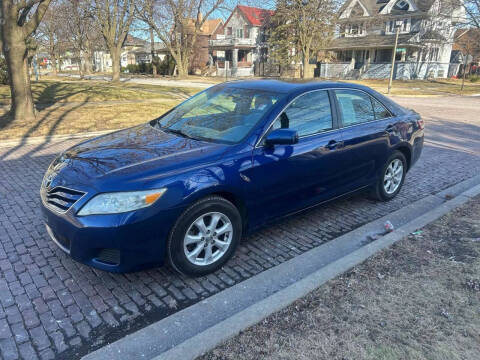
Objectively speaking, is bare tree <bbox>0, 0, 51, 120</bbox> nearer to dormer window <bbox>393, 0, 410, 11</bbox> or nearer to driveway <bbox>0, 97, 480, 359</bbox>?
driveway <bbox>0, 97, 480, 359</bbox>

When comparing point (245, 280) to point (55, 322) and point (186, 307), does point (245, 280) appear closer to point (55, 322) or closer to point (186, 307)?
point (186, 307)

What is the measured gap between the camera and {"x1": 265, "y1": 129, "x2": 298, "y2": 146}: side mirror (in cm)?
350

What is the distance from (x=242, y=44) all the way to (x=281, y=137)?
49.3 meters

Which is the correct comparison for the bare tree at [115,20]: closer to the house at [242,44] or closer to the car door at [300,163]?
the house at [242,44]

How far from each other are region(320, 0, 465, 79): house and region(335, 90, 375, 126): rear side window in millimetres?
38185

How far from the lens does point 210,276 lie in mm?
3451

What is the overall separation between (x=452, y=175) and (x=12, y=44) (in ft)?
36.4

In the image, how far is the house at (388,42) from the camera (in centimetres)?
3991

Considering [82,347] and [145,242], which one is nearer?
[82,347]

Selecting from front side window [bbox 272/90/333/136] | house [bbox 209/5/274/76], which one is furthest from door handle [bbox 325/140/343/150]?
house [bbox 209/5/274/76]

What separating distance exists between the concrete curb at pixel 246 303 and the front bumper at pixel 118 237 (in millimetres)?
539

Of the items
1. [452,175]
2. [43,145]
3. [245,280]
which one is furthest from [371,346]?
[43,145]

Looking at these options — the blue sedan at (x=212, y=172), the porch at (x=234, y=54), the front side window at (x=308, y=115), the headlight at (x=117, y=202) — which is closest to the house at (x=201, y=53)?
the porch at (x=234, y=54)

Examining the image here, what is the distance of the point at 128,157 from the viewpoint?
3309 millimetres
